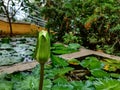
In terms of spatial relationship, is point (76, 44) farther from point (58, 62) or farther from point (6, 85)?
point (6, 85)

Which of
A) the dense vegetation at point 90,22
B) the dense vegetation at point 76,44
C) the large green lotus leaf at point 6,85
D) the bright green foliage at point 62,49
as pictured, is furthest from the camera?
the dense vegetation at point 90,22

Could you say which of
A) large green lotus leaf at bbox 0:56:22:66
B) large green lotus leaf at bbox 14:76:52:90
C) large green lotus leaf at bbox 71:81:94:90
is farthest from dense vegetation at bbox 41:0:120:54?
large green lotus leaf at bbox 14:76:52:90

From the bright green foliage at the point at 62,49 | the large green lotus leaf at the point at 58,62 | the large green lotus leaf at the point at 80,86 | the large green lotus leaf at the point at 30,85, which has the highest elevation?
the large green lotus leaf at the point at 30,85

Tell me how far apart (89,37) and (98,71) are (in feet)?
8.07

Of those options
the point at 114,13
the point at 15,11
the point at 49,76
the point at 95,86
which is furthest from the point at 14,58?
the point at 15,11

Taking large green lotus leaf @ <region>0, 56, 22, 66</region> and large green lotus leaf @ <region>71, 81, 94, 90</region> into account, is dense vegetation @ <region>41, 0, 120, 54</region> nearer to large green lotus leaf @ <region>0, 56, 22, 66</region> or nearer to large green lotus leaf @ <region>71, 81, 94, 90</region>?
large green lotus leaf @ <region>0, 56, 22, 66</region>

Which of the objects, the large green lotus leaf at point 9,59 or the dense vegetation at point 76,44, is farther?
the large green lotus leaf at point 9,59

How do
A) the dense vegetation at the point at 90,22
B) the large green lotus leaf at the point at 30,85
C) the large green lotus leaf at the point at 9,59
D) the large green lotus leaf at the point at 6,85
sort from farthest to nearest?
the dense vegetation at the point at 90,22 → the large green lotus leaf at the point at 9,59 → the large green lotus leaf at the point at 6,85 → the large green lotus leaf at the point at 30,85

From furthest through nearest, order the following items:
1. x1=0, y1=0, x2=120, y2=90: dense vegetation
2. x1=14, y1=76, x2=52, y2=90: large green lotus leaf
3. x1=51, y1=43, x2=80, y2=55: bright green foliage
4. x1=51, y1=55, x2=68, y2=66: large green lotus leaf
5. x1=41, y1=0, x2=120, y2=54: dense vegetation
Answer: x1=41, y1=0, x2=120, y2=54: dense vegetation → x1=51, y1=43, x2=80, y2=55: bright green foliage → x1=51, y1=55, x2=68, y2=66: large green lotus leaf → x1=0, y1=0, x2=120, y2=90: dense vegetation → x1=14, y1=76, x2=52, y2=90: large green lotus leaf

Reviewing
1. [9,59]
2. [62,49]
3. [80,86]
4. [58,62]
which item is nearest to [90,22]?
[62,49]

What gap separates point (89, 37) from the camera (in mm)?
5254

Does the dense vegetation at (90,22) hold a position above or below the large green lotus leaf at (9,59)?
above

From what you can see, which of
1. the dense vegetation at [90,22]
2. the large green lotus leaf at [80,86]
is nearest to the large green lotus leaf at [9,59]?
the large green lotus leaf at [80,86]

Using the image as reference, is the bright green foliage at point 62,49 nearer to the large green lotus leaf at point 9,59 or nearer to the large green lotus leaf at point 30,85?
the large green lotus leaf at point 9,59
